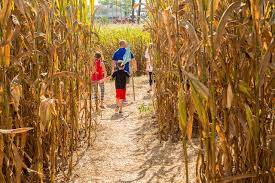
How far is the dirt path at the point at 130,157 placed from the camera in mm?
3168

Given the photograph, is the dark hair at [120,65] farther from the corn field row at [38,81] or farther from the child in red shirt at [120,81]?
the corn field row at [38,81]

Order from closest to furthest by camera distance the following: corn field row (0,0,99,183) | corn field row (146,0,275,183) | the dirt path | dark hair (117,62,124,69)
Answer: corn field row (146,0,275,183) < corn field row (0,0,99,183) < the dirt path < dark hair (117,62,124,69)

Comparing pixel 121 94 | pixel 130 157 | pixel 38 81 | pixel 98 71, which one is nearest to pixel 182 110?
pixel 38 81

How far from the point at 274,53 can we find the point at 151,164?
2.08 metres

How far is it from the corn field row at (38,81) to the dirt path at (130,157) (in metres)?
0.22

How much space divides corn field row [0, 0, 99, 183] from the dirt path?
22 centimetres

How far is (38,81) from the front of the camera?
2229 mm

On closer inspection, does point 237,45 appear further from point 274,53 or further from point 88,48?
point 88,48

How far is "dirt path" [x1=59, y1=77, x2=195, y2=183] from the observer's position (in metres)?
3.17

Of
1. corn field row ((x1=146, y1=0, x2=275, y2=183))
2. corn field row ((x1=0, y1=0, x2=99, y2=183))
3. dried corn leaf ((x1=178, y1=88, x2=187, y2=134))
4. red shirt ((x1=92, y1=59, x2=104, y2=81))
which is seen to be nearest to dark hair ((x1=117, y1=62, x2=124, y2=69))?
red shirt ((x1=92, y1=59, x2=104, y2=81))

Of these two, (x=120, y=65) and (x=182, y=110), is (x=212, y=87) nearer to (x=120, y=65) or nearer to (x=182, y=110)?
(x=182, y=110)

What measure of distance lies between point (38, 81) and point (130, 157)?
1790 mm

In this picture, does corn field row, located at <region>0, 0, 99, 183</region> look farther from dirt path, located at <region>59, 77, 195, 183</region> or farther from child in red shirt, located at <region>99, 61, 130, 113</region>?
Answer: child in red shirt, located at <region>99, 61, 130, 113</region>

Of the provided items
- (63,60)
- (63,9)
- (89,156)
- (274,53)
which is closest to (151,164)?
(89,156)
